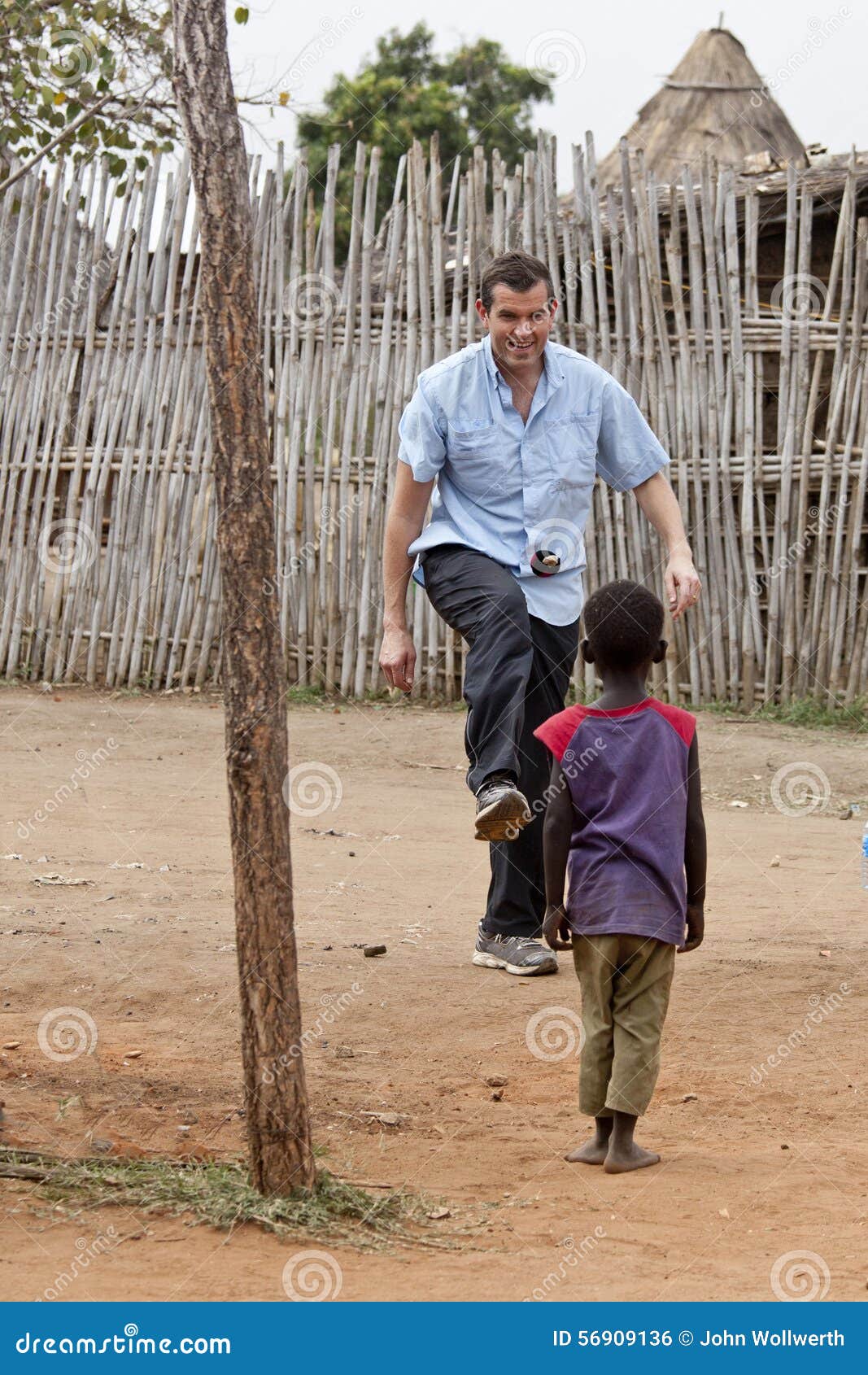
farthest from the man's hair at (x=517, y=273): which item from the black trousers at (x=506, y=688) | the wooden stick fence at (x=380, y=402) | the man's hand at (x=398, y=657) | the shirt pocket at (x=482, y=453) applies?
the wooden stick fence at (x=380, y=402)

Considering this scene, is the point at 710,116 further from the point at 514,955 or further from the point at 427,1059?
the point at 427,1059

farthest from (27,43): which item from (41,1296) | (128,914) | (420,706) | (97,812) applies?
(420,706)

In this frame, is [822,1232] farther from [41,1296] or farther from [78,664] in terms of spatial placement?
[78,664]

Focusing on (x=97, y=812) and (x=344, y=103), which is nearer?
(x=97, y=812)

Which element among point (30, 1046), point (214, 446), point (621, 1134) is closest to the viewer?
point (214, 446)

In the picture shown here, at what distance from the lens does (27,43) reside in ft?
14.2

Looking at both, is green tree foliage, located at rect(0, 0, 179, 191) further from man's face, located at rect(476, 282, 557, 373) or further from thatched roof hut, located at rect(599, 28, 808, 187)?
thatched roof hut, located at rect(599, 28, 808, 187)

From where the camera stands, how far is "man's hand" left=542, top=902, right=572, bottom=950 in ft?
9.46

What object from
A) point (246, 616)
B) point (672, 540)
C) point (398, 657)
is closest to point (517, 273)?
point (672, 540)

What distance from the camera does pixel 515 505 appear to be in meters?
4.05

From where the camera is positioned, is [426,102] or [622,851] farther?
[426,102]

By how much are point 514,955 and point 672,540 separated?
1247mm

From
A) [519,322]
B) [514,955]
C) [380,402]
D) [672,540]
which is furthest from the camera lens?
[380,402]

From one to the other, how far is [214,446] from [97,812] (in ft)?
12.6
